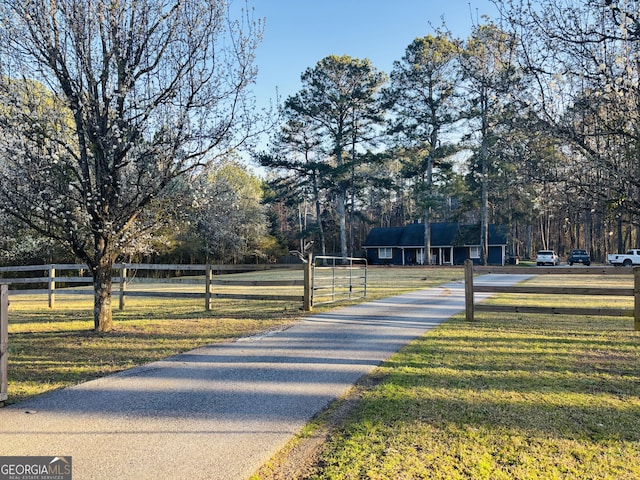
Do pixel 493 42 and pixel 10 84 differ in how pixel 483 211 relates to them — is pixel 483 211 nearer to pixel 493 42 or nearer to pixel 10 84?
pixel 493 42

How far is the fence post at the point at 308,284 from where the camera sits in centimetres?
1019

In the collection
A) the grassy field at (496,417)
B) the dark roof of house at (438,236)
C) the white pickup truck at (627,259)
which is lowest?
the grassy field at (496,417)

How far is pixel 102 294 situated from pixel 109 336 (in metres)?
0.78

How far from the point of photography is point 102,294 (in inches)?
303

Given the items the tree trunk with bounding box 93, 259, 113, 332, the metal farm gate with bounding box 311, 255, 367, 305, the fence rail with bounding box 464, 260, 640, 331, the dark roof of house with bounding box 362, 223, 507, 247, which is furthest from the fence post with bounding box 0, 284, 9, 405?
the dark roof of house with bounding box 362, 223, 507, 247

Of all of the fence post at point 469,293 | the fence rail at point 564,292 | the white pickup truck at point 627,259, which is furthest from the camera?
the white pickup truck at point 627,259

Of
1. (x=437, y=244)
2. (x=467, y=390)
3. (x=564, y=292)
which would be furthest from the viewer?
(x=437, y=244)

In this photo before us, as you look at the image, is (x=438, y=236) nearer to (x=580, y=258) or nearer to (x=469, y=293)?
(x=580, y=258)

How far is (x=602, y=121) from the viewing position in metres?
5.27

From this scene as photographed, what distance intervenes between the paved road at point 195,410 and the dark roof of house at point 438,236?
1443 inches

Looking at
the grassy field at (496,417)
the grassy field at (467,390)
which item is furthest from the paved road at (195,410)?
the grassy field at (496,417)

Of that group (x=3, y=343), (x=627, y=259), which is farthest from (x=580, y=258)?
(x=3, y=343)

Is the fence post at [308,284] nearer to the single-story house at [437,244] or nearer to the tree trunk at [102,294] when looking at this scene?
the tree trunk at [102,294]

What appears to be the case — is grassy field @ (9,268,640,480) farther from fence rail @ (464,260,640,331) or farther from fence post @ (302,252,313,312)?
fence post @ (302,252,313,312)
